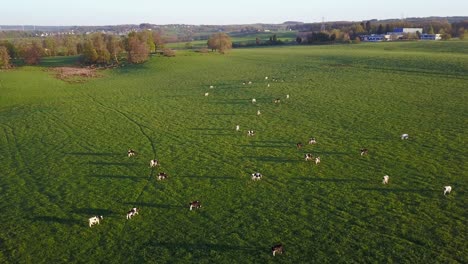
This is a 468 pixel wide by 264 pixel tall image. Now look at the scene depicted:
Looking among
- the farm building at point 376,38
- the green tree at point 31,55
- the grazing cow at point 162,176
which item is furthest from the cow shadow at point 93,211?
the farm building at point 376,38

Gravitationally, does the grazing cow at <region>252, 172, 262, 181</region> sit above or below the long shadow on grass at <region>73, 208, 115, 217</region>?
above

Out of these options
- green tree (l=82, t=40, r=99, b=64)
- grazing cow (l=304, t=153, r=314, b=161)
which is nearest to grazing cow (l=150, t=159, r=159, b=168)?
grazing cow (l=304, t=153, r=314, b=161)

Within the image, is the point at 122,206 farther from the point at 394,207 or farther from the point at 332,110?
the point at 332,110

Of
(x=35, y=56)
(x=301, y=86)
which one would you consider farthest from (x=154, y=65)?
Result: (x=301, y=86)

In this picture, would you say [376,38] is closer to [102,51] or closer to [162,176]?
[102,51]

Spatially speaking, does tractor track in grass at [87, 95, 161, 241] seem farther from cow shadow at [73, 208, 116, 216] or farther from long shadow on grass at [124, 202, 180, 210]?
cow shadow at [73, 208, 116, 216]

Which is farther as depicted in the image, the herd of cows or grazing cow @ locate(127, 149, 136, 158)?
grazing cow @ locate(127, 149, 136, 158)

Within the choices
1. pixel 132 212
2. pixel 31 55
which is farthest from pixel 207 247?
pixel 31 55

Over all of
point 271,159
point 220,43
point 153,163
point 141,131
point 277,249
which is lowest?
point 277,249

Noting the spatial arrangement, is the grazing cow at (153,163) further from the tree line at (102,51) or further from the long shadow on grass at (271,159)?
the tree line at (102,51)
